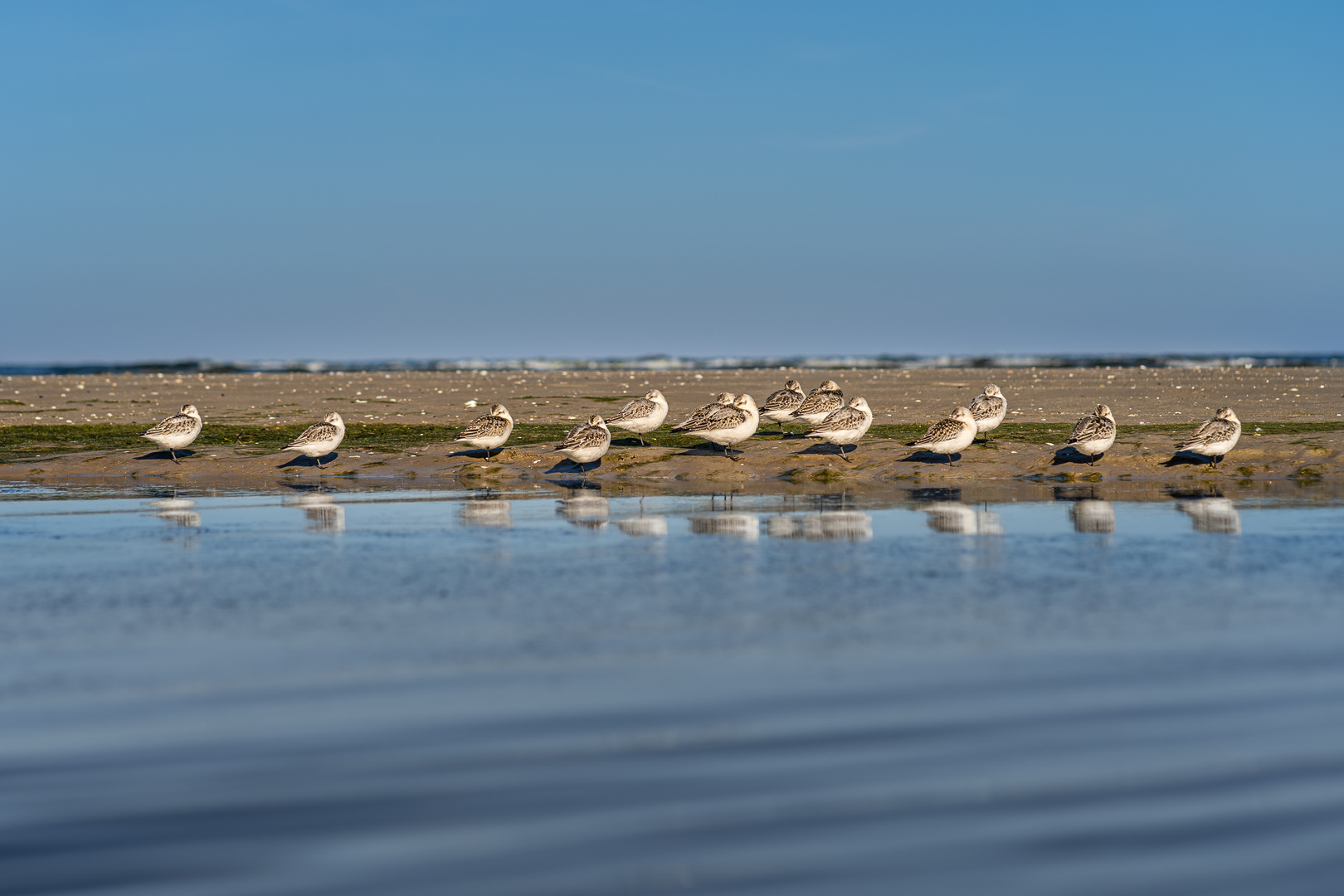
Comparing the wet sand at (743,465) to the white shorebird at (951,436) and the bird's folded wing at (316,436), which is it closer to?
the white shorebird at (951,436)

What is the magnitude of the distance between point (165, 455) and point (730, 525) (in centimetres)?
1424

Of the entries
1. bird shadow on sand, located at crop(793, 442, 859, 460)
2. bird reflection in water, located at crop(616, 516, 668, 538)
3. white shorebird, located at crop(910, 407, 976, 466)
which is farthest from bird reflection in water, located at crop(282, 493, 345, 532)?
white shorebird, located at crop(910, 407, 976, 466)

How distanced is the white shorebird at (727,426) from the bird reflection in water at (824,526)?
6078mm

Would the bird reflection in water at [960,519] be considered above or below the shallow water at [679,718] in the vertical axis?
below

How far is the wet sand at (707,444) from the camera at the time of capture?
72.2 ft

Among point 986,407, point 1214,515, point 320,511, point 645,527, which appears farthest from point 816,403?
point 320,511

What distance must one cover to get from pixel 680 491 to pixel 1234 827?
1510 cm

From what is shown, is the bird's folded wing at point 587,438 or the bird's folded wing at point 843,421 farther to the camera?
the bird's folded wing at point 843,421

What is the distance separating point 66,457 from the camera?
82.7 feet

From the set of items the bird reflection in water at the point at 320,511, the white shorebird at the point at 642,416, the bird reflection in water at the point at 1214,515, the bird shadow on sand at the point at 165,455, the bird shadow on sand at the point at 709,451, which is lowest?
the bird reflection in water at the point at 320,511

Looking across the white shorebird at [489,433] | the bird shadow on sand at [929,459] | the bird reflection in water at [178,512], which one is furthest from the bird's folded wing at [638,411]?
the bird reflection in water at [178,512]

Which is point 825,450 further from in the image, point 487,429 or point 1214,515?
point 1214,515

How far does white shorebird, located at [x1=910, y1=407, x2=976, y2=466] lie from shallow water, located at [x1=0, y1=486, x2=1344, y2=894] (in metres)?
8.06

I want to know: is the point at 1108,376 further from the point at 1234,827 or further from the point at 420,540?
the point at 1234,827
